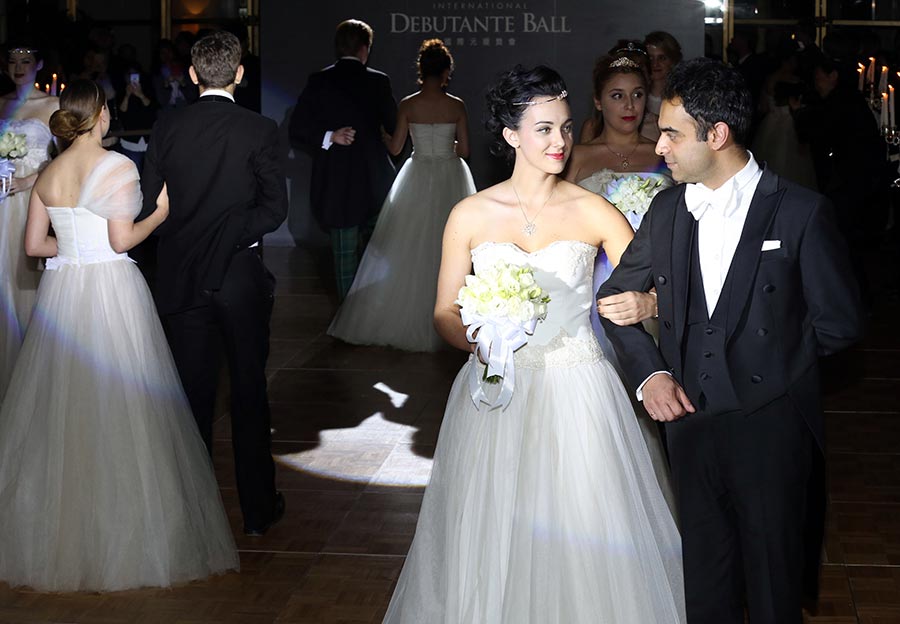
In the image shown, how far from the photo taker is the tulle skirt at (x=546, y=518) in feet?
11.1

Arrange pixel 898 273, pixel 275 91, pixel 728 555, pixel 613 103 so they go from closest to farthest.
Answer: pixel 728 555
pixel 613 103
pixel 898 273
pixel 275 91

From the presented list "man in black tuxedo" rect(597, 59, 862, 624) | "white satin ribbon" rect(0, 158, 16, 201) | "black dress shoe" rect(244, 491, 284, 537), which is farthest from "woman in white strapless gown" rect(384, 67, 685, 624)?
"white satin ribbon" rect(0, 158, 16, 201)

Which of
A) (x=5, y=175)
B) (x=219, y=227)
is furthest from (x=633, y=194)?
(x=5, y=175)

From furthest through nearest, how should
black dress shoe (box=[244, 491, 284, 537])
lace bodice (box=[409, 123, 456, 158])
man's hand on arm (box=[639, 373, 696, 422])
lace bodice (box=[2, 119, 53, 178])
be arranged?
lace bodice (box=[409, 123, 456, 158])
lace bodice (box=[2, 119, 53, 178])
black dress shoe (box=[244, 491, 284, 537])
man's hand on arm (box=[639, 373, 696, 422])

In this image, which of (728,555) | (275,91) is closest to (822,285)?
(728,555)

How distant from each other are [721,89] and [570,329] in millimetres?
897

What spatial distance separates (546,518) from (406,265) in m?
5.30

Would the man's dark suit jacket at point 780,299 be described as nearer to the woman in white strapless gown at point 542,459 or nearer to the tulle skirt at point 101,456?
the woman in white strapless gown at point 542,459

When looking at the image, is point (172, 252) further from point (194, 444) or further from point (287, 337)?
point (287, 337)

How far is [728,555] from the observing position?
10.6 feet

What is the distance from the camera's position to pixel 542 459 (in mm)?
3508

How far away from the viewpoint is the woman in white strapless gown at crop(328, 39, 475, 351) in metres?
8.44

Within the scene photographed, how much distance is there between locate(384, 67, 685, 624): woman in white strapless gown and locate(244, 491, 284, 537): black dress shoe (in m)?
1.28

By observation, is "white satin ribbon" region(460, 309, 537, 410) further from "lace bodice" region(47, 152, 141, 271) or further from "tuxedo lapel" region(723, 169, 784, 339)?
"lace bodice" region(47, 152, 141, 271)
